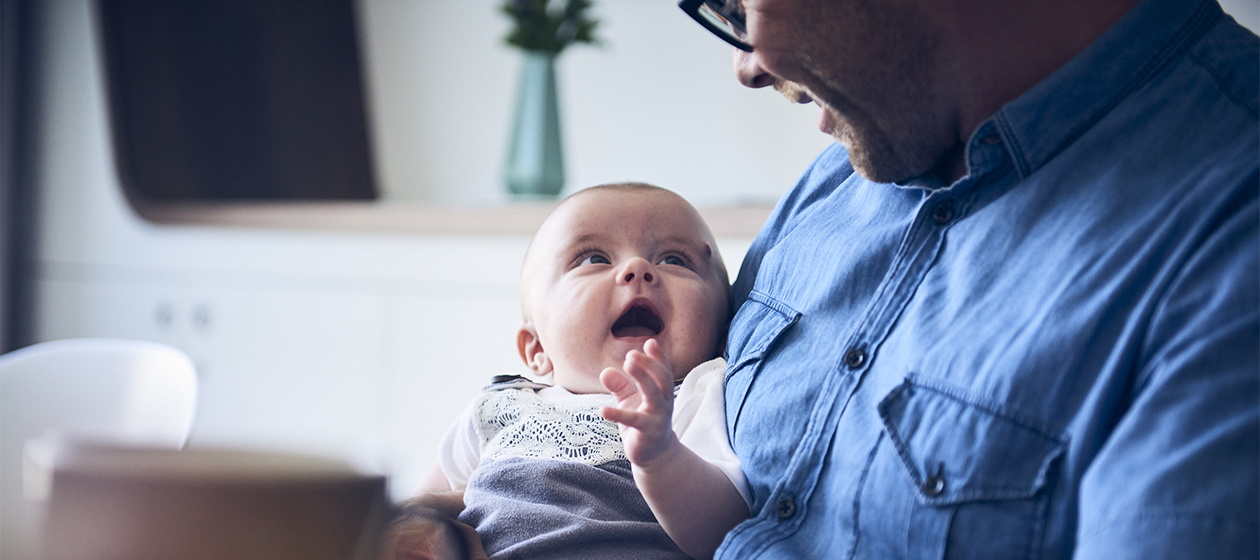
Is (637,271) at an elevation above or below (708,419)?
above

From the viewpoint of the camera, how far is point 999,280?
0.76 metres

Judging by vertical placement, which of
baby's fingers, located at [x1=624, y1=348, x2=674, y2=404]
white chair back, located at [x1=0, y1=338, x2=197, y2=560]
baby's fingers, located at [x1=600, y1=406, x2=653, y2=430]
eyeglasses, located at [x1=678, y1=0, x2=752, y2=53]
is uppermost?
eyeglasses, located at [x1=678, y1=0, x2=752, y2=53]

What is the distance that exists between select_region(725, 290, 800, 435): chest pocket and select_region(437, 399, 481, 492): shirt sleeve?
13.9 inches

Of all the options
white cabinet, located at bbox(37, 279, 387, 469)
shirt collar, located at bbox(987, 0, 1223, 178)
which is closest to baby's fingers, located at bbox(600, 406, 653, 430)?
shirt collar, located at bbox(987, 0, 1223, 178)

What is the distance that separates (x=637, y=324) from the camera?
1165 millimetres

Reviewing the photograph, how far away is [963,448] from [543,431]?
0.50 meters

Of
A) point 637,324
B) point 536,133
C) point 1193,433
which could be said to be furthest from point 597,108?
point 1193,433

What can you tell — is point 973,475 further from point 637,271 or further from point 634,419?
point 637,271

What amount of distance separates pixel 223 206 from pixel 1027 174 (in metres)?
2.40

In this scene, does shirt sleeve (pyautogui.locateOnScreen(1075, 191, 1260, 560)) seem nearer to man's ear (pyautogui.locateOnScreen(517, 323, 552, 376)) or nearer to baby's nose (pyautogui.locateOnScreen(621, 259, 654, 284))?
baby's nose (pyautogui.locateOnScreen(621, 259, 654, 284))

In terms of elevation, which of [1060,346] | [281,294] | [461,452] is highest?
[1060,346]

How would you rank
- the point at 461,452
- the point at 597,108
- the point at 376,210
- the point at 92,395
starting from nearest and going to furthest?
the point at 461,452
the point at 92,395
the point at 376,210
the point at 597,108

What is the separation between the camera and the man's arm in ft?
2.70

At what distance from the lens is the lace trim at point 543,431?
1.02 metres
